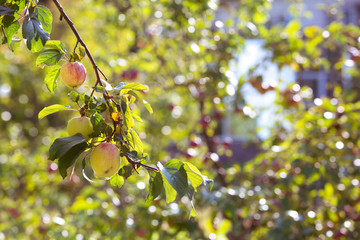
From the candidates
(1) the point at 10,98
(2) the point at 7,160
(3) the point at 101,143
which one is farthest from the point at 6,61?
(3) the point at 101,143

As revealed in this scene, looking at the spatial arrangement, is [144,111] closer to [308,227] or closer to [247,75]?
[247,75]

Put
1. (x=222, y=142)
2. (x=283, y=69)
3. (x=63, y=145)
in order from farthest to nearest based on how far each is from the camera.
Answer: (x=283, y=69) → (x=222, y=142) → (x=63, y=145)

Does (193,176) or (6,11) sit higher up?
(6,11)

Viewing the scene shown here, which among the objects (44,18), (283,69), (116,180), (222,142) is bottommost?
(222,142)

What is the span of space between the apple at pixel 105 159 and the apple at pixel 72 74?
5.2 inches

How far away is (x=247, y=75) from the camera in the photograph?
8.04 feet

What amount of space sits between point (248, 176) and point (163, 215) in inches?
21.6

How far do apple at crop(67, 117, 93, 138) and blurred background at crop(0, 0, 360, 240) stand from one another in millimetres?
878

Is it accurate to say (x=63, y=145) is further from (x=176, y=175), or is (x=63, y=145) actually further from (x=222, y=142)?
(x=222, y=142)

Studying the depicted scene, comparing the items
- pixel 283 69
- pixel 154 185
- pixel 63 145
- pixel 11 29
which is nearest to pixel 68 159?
pixel 63 145

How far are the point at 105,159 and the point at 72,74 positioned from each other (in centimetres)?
17

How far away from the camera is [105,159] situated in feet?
2.39

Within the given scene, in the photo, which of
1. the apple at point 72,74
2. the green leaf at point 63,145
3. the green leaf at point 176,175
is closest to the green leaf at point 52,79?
the apple at point 72,74

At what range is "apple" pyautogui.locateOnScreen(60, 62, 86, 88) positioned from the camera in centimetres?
80
